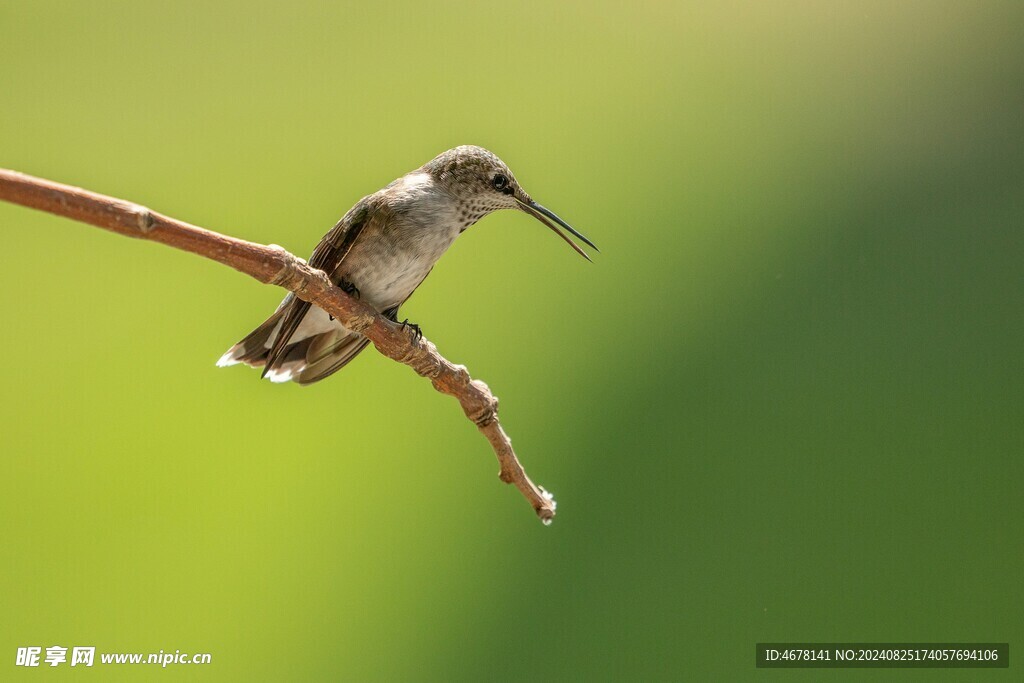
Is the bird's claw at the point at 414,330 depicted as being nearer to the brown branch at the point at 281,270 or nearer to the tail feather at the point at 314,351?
the brown branch at the point at 281,270

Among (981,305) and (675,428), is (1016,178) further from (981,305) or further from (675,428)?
(675,428)

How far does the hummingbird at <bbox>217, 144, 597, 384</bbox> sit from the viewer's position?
1.66 metres

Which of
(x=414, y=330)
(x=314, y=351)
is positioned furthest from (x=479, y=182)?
(x=314, y=351)

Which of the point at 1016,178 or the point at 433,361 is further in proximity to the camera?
the point at 1016,178

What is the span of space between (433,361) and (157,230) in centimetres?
52

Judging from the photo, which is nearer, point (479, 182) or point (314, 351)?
point (479, 182)

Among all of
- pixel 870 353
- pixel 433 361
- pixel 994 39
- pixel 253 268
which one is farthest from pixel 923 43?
pixel 253 268

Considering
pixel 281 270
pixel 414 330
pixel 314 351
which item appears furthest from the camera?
pixel 314 351

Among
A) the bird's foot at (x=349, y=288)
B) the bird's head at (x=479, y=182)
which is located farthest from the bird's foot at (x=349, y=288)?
the bird's head at (x=479, y=182)

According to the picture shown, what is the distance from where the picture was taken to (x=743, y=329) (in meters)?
2.80

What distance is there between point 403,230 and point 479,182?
160mm

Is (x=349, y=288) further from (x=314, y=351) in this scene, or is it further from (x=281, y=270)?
(x=281, y=270)

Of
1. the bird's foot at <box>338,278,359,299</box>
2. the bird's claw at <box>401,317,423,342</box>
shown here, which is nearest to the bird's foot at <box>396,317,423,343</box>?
the bird's claw at <box>401,317,423,342</box>

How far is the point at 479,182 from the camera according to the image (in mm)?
1687
